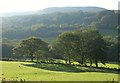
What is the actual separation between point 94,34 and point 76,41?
575cm

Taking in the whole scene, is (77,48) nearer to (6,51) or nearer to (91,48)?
(91,48)

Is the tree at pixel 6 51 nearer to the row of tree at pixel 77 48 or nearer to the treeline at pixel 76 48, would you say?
the treeline at pixel 76 48

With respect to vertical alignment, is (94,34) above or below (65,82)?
above

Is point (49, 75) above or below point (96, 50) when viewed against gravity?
below

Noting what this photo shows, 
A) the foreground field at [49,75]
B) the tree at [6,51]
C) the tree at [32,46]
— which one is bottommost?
the tree at [6,51]

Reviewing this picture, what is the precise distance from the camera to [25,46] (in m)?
92.9

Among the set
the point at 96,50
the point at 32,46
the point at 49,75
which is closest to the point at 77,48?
the point at 96,50

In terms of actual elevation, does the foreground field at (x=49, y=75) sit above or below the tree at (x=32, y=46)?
below

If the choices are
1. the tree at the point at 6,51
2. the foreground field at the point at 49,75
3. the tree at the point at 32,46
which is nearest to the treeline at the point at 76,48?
the tree at the point at 32,46

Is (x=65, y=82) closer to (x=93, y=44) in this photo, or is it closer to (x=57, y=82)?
(x=57, y=82)

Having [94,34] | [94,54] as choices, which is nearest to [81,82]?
[94,54]

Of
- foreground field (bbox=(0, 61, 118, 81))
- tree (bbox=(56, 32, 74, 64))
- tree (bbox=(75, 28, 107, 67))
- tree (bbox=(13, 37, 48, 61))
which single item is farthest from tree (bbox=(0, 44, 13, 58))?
foreground field (bbox=(0, 61, 118, 81))

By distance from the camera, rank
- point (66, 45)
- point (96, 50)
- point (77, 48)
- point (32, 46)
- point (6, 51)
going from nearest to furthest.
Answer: point (96, 50), point (77, 48), point (66, 45), point (32, 46), point (6, 51)

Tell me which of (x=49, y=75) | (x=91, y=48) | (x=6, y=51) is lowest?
(x=6, y=51)
